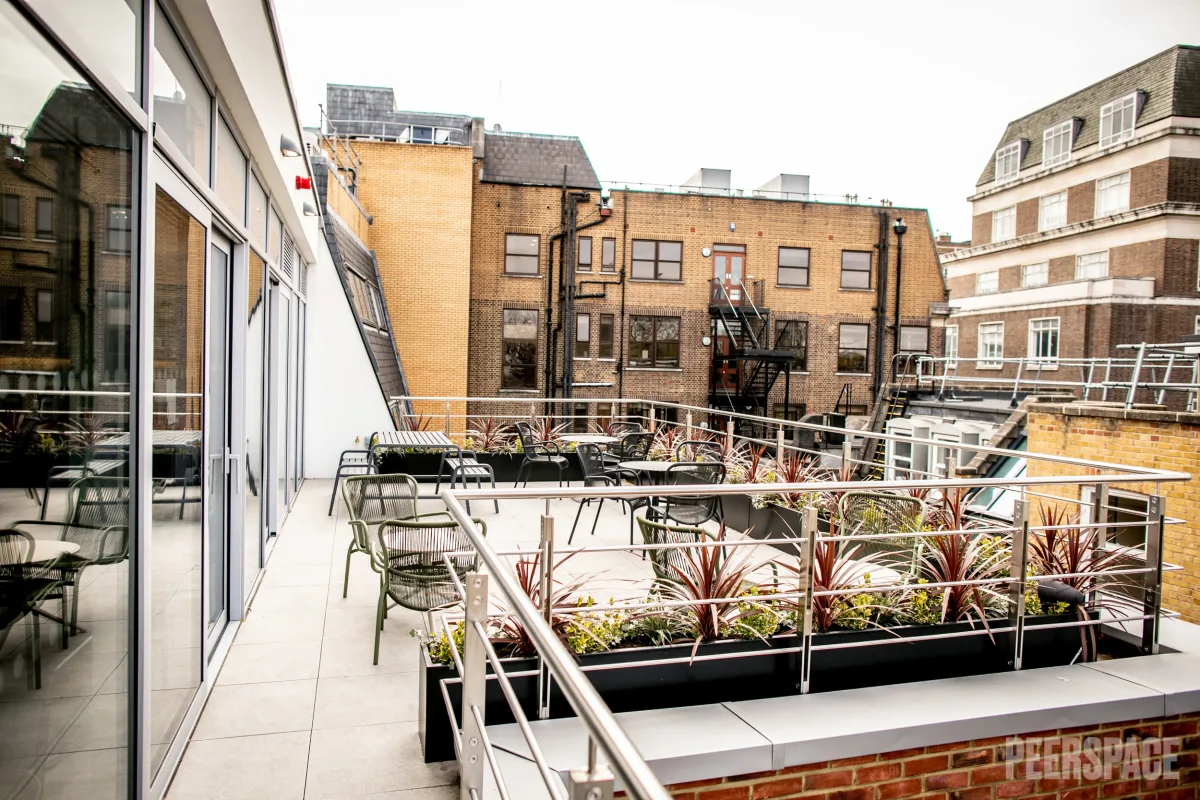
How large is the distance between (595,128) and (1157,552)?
25922 millimetres

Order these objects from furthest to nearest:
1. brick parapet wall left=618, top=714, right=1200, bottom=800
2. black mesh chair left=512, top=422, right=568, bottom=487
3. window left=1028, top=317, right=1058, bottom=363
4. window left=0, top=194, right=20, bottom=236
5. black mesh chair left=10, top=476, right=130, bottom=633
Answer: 1. window left=1028, top=317, right=1058, bottom=363
2. black mesh chair left=512, top=422, right=568, bottom=487
3. brick parapet wall left=618, top=714, right=1200, bottom=800
4. black mesh chair left=10, top=476, right=130, bottom=633
5. window left=0, top=194, right=20, bottom=236

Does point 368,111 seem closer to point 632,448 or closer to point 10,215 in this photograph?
point 632,448

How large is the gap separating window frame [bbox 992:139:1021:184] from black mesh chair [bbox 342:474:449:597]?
34445mm

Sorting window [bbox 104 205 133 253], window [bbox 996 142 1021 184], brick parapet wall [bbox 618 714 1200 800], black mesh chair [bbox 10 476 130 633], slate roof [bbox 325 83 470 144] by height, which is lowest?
brick parapet wall [bbox 618 714 1200 800]

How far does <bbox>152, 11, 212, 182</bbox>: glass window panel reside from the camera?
281 centimetres

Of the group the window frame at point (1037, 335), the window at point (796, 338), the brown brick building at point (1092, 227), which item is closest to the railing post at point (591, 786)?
the window at point (796, 338)

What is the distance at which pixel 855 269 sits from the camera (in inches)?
946

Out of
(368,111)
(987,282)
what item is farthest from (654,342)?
(987,282)

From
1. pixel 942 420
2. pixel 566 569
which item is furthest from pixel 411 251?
pixel 566 569

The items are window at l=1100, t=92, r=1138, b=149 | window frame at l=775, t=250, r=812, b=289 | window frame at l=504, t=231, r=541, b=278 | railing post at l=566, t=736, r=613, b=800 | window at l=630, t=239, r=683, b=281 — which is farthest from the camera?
window at l=1100, t=92, r=1138, b=149

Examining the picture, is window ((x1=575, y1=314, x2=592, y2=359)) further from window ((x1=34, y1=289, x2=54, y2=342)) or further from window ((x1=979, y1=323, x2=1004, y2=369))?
window ((x1=34, y1=289, x2=54, y2=342))

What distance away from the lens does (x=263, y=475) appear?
6520 millimetres

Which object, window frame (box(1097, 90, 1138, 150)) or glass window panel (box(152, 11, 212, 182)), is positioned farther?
window frame (box(1097, 90, 1138, 150))

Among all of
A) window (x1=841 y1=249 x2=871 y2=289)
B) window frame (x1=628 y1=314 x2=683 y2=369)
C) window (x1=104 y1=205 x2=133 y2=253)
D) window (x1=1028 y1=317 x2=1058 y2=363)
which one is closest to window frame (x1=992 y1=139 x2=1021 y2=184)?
window (x1=1028 y1=317 x2=1058 y2=363)
